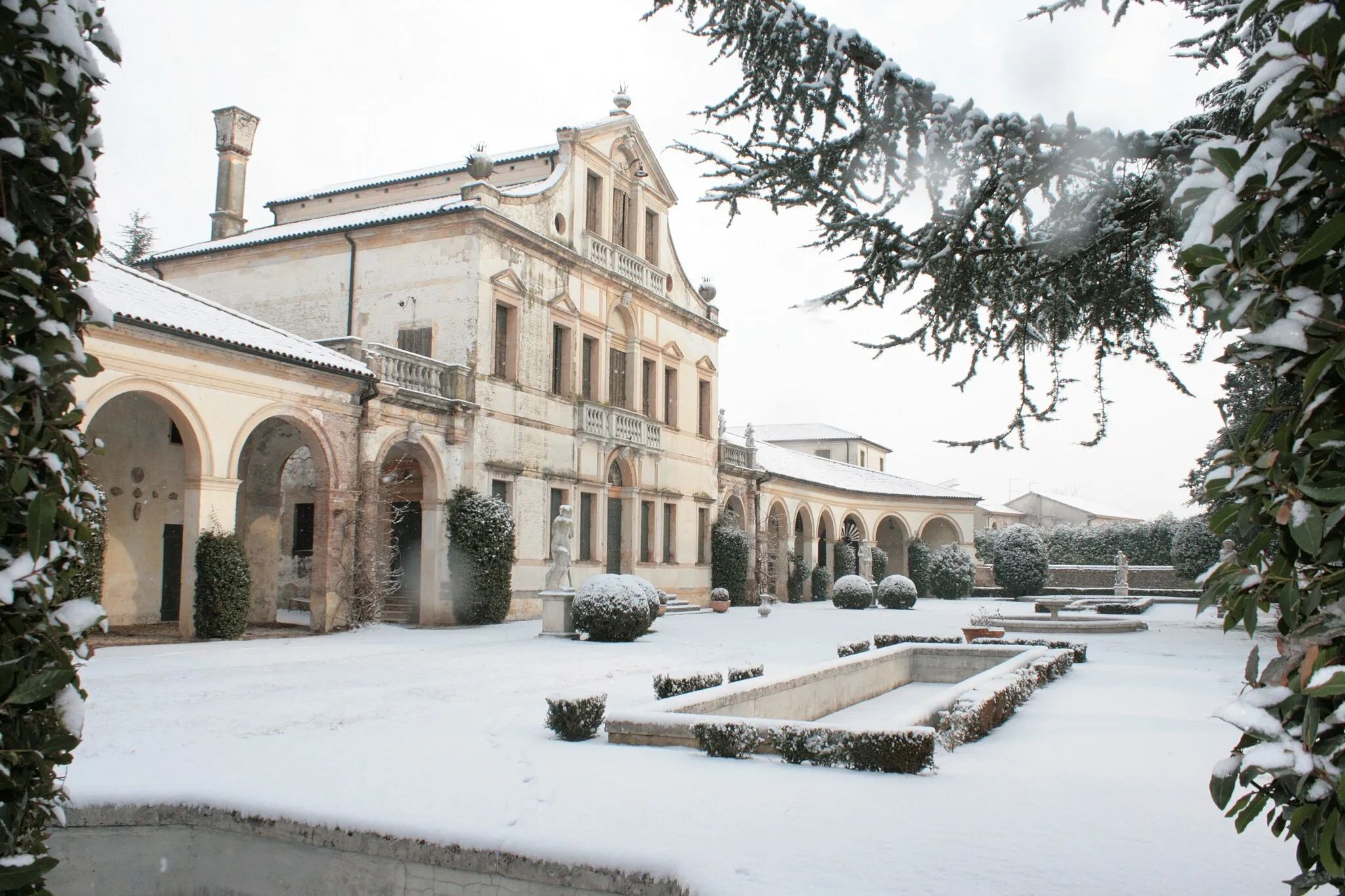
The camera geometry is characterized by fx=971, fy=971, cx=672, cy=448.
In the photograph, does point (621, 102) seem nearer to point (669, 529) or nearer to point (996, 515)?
point (669, 529)

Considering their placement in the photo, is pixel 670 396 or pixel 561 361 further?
pixel 670 396

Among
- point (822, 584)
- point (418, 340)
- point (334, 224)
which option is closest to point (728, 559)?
point (822, 584)

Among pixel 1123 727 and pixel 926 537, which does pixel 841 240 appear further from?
pixel 926 537

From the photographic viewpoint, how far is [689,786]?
6.46 metres

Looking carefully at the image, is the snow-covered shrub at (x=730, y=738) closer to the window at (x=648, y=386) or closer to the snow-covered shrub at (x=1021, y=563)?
the window at (x=648, y=386)

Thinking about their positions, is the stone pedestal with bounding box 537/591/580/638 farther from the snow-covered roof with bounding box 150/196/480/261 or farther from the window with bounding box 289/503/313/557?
the snow-covered roof with bounding box 150/196/480/261

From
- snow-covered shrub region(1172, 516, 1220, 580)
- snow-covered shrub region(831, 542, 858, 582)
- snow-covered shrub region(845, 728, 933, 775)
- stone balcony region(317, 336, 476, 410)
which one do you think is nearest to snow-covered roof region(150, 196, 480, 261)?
stone balcony region(317, 336, 476, 410)

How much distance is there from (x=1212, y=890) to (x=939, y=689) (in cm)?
947

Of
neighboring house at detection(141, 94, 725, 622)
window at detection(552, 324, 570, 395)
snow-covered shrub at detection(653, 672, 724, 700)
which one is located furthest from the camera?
window at detection(552, 324, 570, 395)

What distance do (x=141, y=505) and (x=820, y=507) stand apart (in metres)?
27.6

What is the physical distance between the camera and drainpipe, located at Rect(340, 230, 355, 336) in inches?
886

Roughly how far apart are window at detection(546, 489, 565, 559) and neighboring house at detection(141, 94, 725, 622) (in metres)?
0.07

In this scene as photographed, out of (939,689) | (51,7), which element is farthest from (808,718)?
(51,7)

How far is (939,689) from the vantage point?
13859mm
